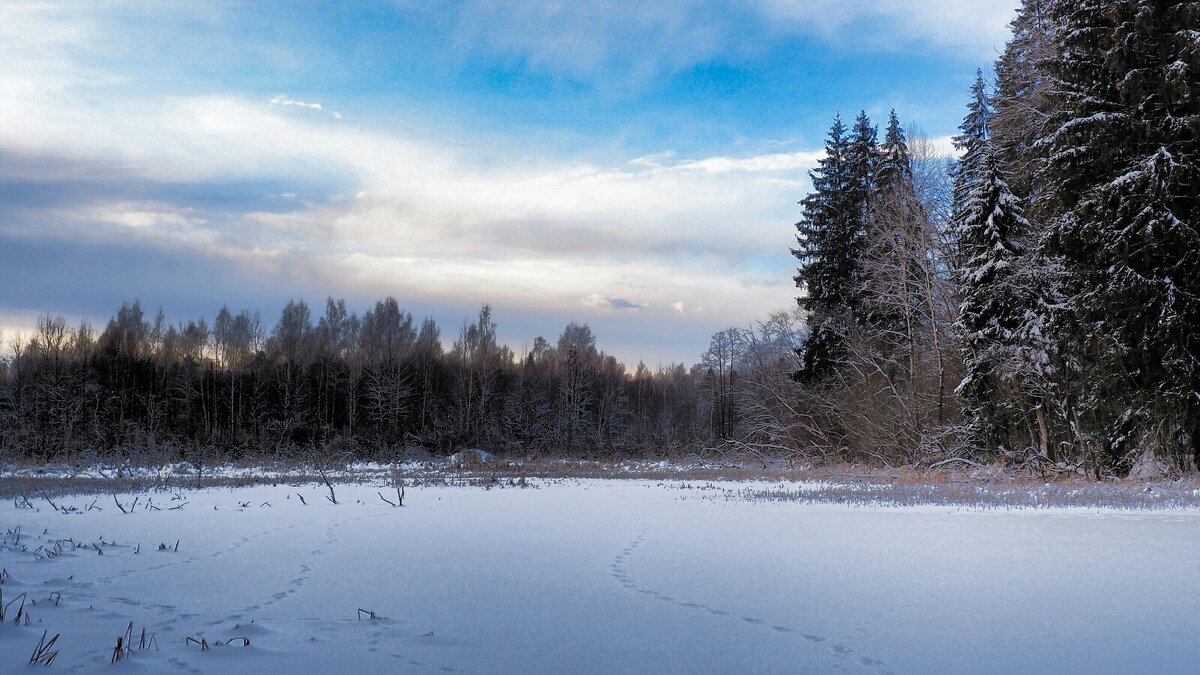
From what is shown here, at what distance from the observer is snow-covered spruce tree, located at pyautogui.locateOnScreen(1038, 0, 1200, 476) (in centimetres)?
1622

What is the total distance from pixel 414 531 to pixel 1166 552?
25.0 ft

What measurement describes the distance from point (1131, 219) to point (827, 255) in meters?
19.6

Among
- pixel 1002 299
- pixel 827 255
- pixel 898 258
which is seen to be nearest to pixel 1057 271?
pixel 1002 299

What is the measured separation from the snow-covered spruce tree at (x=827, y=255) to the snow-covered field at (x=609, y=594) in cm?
2497

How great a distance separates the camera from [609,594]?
5.16m

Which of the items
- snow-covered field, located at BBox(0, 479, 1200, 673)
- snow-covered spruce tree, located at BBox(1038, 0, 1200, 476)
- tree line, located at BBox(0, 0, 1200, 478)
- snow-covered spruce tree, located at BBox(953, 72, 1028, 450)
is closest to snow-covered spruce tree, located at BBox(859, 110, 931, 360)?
tree line, located at BBox(0, 0, 1200, 478)

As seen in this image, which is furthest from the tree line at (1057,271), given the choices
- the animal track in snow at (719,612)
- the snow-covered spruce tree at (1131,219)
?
the animal track in snow at (719,612)

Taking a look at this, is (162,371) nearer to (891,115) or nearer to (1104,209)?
(891,115)

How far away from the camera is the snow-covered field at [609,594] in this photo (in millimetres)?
3652

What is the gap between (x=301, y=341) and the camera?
72125mm

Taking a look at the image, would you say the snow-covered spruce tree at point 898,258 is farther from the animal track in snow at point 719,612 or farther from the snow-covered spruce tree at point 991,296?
the animal track in snow at point 719,612

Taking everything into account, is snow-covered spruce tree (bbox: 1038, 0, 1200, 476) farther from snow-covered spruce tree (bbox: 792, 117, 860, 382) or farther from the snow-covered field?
snow-covered spruce tree (bbox: 792, 117, 860, 382)

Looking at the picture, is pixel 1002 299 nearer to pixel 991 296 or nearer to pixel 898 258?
pixel 991 296

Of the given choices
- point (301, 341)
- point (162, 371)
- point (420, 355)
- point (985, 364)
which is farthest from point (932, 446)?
point (162, 371)
